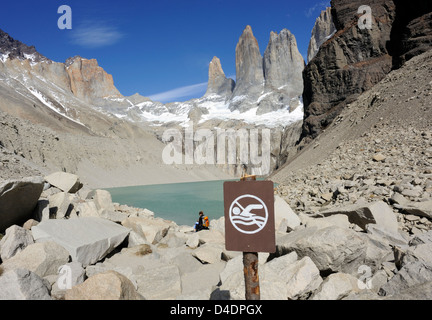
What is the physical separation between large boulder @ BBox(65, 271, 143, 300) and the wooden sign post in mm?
2185

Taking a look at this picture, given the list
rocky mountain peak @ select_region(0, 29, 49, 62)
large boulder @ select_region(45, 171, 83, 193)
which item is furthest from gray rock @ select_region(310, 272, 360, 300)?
rocky mountain peak @ select_region(0, 29, 49, 62)

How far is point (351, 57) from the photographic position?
144 ft

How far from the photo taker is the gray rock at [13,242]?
5812 millimetres

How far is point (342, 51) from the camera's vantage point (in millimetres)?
44094

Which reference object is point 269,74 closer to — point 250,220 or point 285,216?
point 285,216

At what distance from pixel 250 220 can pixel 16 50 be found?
18872cm

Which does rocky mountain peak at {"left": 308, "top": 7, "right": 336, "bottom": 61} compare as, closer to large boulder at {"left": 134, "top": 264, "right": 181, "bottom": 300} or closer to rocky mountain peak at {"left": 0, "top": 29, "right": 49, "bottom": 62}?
rocky mountain peak at {"left": 0, "top": 29, "right": 49, "bottom": 62}

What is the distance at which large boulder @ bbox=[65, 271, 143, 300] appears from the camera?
4.09 meters

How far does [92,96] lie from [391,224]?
687ft

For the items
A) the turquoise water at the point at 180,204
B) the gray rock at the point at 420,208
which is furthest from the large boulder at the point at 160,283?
the turquoise water at the point at 180,204

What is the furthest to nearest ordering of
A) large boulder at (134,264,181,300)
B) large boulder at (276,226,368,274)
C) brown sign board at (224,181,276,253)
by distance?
large boulder at (134,264,181,300)
large boulder at (276,226,368,274)
brown sign board at (224,181,276,253)

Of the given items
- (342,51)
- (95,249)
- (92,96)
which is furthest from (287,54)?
(95,249)

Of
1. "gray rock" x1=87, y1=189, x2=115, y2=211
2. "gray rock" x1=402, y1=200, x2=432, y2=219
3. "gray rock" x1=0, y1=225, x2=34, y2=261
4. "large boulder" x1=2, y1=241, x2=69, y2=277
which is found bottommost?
"large boulder" x1=2, y1=241, x2=69, y2=277

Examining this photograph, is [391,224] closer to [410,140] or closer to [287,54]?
[410,140]
